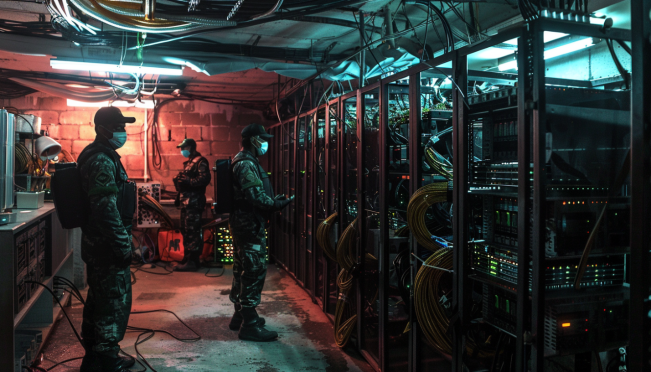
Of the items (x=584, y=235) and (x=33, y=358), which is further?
(x=33, y=358)

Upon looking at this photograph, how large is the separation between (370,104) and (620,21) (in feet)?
6.84

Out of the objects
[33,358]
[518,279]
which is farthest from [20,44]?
[518,279]

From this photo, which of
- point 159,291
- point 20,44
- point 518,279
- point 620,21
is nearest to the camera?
point 518,279

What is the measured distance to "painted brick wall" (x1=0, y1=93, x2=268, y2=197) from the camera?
7.76 meters

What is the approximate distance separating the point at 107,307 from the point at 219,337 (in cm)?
122

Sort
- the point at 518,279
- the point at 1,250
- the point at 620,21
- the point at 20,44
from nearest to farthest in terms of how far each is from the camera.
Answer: the point at 518,279 → the point at 1,250 → the point at 620,21 → the point at 20,44

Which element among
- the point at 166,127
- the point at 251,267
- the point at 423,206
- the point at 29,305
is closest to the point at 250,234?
the point at 251,267

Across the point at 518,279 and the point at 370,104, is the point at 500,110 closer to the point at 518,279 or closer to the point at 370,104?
the point at 518,279

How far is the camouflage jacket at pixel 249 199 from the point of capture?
4.19 meters

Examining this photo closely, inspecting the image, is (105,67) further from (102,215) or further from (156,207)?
(156,207)

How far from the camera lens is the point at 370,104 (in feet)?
14.6

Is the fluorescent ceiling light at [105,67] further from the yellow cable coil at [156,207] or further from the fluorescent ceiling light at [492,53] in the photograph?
the fluorescent ceiling light at [492,53]

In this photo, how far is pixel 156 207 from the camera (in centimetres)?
741

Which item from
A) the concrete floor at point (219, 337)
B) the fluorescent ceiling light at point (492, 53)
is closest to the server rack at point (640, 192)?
the fluorescent ceiling light at point (492, 53)
